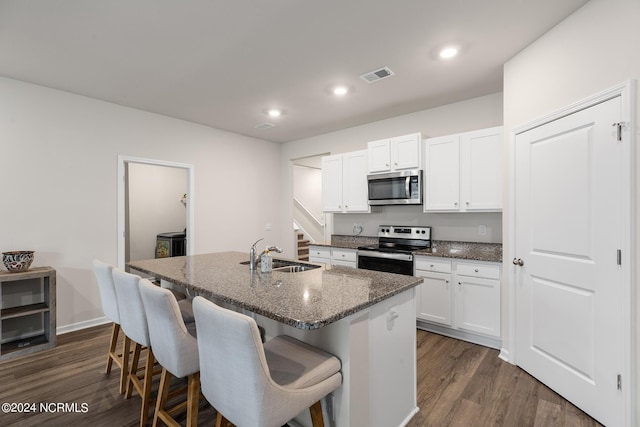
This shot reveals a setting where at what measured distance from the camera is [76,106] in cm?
347

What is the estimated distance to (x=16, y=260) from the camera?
2.90 metres

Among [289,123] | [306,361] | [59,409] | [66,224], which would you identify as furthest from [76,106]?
[306,361]

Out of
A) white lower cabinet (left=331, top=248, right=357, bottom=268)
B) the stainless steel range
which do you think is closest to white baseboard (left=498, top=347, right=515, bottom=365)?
the stainless steel range

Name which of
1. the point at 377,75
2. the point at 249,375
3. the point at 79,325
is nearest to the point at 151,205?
the point at 79,325

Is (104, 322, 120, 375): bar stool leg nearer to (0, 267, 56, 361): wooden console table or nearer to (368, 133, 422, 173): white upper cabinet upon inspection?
(0, 267, 56, 361): wooden console table

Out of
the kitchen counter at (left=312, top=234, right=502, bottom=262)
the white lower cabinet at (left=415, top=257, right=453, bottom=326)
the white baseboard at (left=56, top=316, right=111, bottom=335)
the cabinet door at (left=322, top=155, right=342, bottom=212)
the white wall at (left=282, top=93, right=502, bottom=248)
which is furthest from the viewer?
the cabinet door at (left=322, top=155, right=342, bottom=212)

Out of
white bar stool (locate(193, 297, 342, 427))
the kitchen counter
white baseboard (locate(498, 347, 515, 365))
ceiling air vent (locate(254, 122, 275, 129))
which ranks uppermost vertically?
ceiling air vent (locate(254, 122, 275, 129))

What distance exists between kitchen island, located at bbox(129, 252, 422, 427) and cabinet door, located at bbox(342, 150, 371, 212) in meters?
2.23

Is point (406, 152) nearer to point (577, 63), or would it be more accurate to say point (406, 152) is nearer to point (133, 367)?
point (577, 63)

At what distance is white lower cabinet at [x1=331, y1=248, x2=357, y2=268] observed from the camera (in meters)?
4.07

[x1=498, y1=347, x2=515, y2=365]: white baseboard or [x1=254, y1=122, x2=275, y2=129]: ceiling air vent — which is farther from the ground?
[x1=254, y1=122, x2=275, y2=129]: ceiling air vent

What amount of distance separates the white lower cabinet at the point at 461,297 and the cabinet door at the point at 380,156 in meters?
1.28

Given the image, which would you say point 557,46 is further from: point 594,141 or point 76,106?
point 76,106

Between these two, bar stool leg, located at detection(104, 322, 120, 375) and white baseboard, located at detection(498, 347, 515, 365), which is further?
white baseboard, located at detection(498, 347, 515, 365)
